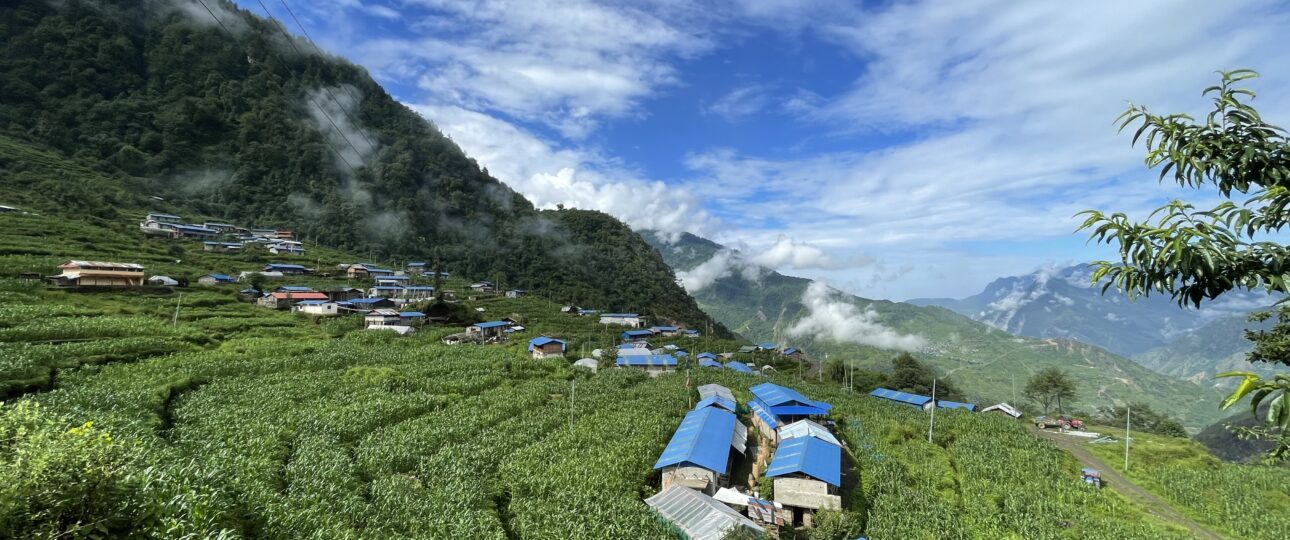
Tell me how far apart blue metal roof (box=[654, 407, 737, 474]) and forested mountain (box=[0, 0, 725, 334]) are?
73596 millimetres

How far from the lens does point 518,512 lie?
18875 mm

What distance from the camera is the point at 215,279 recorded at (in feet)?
188

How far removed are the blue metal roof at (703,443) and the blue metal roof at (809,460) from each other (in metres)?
2.59

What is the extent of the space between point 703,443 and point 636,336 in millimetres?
52497

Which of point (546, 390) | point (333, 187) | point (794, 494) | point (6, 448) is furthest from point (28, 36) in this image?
point (794, 494)

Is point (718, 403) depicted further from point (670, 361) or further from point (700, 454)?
point (670, 361)

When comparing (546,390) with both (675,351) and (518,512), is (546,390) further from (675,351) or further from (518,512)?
(675,351)

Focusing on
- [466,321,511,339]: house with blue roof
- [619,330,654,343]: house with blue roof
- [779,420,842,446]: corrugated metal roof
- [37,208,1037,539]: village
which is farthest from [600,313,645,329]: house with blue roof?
[779,420,842,446]: corrugated metal roof

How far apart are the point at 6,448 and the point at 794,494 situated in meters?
24.2

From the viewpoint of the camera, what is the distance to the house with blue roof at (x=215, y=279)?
56431 mm

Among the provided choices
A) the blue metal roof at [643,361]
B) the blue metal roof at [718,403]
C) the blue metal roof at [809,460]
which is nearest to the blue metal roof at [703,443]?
the blue metal roof at [718,403]

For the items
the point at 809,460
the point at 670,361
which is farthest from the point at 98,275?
the point at 809,460

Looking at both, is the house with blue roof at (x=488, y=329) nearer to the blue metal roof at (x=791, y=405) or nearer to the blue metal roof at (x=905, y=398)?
the blue metal roof at (x=791, y=405)

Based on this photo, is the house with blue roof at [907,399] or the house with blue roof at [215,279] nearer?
the house with blue roof at [907,399]
